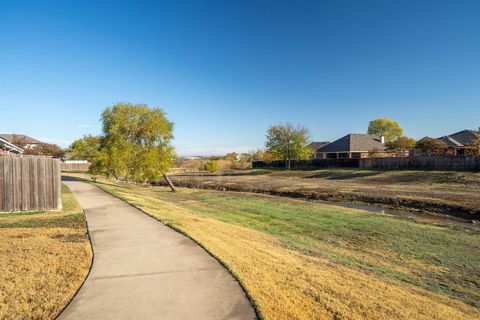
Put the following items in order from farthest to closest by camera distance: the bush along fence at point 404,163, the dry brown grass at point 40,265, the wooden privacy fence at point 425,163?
the bush along fence at point 404,163
the wooden privacy fence at point 425,163
the dry brown grass at point 40,265

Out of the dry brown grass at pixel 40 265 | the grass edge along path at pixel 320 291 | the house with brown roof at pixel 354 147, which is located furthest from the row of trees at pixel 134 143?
the house with brown roof at pixel 354 147

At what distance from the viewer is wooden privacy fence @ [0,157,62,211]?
12.0 metres

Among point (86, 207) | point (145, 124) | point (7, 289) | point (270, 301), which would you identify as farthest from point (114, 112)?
point (270, 301)

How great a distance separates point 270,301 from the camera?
4711mm

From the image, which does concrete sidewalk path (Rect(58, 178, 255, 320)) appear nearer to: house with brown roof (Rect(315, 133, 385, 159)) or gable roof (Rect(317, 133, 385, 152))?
house with brown roof (Rect(315, 133, 385, 159))

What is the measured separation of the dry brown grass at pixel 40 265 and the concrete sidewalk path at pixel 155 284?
292 millimetres

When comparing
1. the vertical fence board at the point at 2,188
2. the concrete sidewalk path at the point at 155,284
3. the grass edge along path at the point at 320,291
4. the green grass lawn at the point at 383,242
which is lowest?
the green grass lawn at the point at 383,242

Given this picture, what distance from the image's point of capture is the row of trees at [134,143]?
2781 centimetres

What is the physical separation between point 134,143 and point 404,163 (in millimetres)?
33715

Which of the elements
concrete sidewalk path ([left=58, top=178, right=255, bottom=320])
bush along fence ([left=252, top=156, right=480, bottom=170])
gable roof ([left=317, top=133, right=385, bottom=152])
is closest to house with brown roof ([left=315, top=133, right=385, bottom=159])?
gable roof ([left=317, top=133, right=385, bottom=152])

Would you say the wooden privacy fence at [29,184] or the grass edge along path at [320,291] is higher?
the wooden privacy fence at [29,184]

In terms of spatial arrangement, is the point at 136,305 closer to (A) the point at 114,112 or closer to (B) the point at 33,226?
(B) the point at 33,226


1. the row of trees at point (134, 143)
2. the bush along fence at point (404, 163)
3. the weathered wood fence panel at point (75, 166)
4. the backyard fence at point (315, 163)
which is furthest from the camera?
the weathered wood fence panel at point (75, 166)

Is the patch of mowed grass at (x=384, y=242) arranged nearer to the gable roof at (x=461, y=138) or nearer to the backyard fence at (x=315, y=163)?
the backyard fence at (x=315, y=163)
